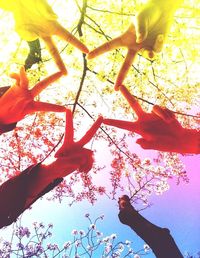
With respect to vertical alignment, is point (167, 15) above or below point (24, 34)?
above

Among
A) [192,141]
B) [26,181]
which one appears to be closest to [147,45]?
[192,141]

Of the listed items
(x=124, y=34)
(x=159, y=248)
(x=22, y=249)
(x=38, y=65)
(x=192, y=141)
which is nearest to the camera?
(x=124, y=34)

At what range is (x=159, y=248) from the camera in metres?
2.95

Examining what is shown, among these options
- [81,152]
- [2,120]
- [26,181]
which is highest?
[81,152]

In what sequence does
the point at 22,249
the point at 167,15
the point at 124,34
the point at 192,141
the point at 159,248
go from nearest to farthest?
the point at 167,15 → the point at 124,34 → the point at 192,141 → the point at 159,248 → the point at 22,249

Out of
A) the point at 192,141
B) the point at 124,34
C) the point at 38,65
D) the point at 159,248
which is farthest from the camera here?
the point at 38,65

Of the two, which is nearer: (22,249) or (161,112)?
(161,112)

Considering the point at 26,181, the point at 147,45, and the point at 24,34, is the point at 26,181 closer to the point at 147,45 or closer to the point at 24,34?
the point at 24,34

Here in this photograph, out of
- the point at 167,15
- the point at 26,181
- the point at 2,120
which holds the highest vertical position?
the point at 167,15

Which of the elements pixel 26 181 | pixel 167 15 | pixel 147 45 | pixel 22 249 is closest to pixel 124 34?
pixel 147 45

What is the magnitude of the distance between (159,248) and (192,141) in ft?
3.29

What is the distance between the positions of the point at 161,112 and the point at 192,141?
13.4 inches

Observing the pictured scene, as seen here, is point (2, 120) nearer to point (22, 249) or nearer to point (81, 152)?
point (81, 152)

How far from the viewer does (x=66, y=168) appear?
2797 mm
